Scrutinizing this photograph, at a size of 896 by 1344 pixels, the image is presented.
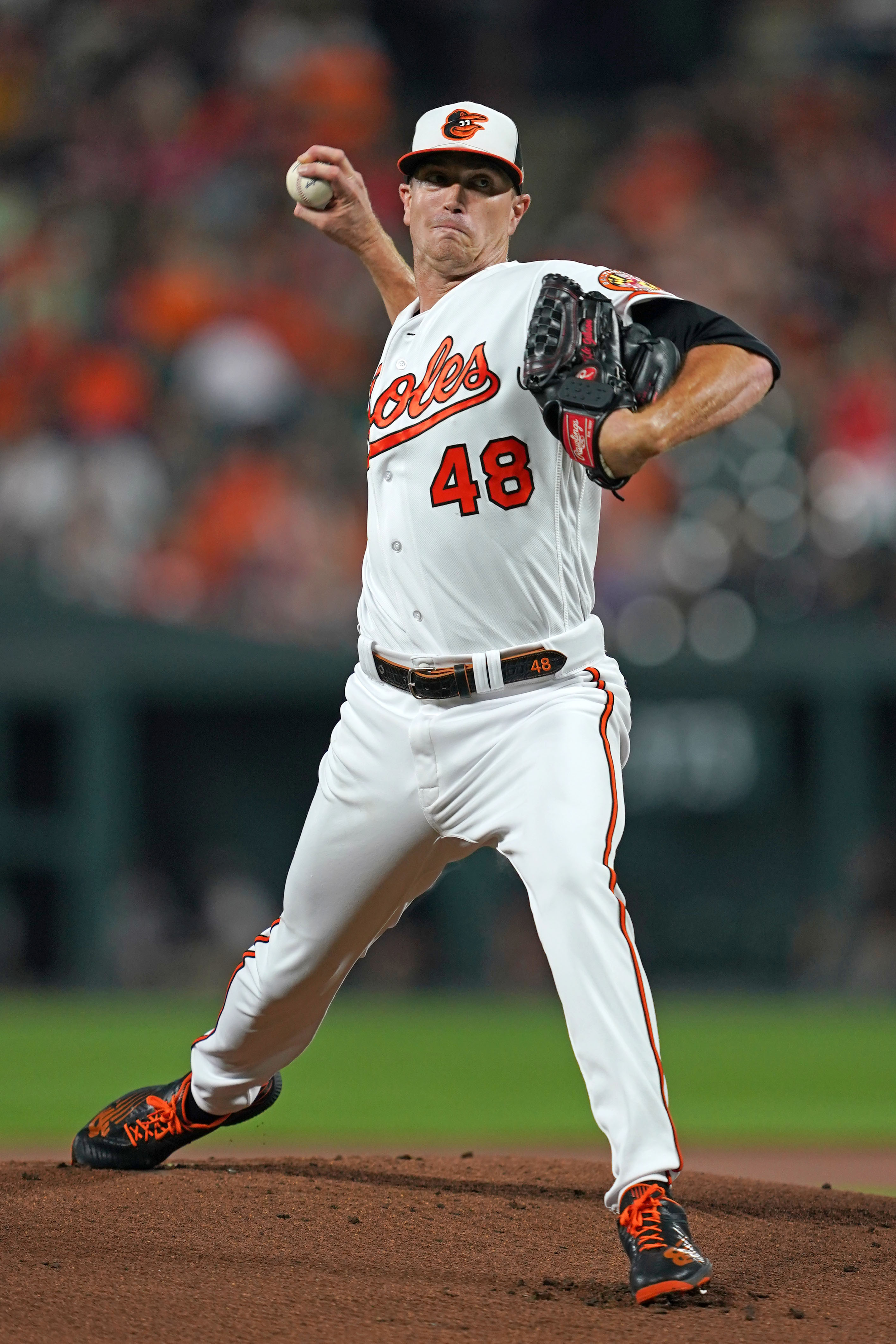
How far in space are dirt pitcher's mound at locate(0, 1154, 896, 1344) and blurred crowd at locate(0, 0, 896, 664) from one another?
6.67m

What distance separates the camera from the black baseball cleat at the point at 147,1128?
3.69 m

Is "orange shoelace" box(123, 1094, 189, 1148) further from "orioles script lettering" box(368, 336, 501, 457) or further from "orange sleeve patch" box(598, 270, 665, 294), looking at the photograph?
"orange sleeve patch" box(598, 270, 665, 294)

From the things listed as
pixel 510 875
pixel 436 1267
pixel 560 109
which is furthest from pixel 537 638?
pixel 560 109

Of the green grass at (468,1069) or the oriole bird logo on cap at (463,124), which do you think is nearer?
the oriole bird logo on cap at (463,124)

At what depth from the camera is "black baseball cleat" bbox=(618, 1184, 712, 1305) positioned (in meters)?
2.70

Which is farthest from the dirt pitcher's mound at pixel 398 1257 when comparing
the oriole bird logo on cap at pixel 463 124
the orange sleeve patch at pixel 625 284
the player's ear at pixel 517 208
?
the oriole bird logo on cap at pixel 463 124

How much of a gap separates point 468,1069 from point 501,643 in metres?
5.01

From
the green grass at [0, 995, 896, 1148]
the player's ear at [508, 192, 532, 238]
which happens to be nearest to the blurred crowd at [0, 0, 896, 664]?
the green grass at [0, 995, 896, 1148]

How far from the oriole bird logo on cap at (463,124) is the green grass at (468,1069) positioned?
3.44m

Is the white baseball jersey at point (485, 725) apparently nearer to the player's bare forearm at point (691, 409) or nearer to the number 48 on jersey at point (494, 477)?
the number 48 on jersey at point (494, 477)

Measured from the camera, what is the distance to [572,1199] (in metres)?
3.66

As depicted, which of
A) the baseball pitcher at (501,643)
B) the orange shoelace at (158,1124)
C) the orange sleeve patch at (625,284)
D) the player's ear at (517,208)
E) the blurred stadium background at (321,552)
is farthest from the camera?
the blurred stadium background at (321,552)

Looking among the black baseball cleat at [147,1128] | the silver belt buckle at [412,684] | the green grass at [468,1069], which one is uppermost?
the silver belt buckle at [412,684]

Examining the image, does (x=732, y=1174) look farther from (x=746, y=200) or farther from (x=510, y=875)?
(x=746, y=200)
